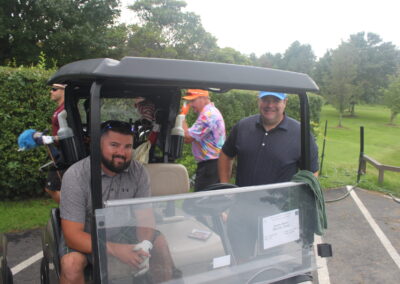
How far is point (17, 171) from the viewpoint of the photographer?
518 cm

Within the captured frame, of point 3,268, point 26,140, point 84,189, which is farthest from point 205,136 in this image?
point 3,268

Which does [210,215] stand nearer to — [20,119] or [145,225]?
[145,225]

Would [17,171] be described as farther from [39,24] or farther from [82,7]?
[82,7]

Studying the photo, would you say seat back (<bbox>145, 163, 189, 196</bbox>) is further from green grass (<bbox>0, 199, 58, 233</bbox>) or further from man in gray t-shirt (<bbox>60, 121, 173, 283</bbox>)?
green grass (<bbox>0, 199, 58, 233</bbox>)

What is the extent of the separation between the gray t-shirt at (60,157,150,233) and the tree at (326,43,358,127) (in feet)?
113

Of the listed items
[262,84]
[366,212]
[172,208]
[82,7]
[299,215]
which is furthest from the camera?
[82,7]

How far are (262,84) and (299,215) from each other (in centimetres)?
79

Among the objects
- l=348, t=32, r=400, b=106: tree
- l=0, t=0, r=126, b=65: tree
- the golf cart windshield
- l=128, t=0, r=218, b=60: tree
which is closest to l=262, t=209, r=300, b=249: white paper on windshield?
the golf cart windshield

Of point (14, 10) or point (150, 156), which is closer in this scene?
point (150, 156)

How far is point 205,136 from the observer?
413cm

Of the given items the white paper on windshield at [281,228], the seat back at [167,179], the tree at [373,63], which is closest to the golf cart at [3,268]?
the seat back at [167,179]

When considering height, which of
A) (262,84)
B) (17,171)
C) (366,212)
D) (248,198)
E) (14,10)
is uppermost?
(14,10)

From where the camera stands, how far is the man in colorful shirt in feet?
13.4

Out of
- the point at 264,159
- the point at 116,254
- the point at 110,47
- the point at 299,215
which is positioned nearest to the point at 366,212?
the point at 264,159
